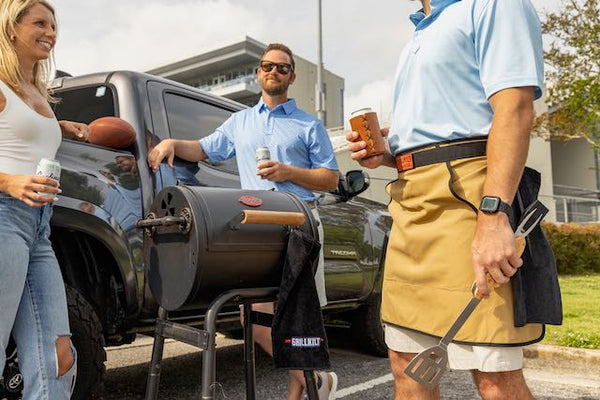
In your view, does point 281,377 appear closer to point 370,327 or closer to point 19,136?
point 370,327

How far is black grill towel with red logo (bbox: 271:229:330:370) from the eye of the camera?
7.16ft

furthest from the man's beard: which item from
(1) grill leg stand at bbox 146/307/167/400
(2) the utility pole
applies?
(2) the utility pole

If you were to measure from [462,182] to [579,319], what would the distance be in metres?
5.23

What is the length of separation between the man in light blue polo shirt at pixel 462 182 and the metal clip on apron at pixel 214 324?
0.45 meters

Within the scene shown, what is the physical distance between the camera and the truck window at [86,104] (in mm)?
3387

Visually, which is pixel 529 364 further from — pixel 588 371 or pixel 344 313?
pixel 344 313

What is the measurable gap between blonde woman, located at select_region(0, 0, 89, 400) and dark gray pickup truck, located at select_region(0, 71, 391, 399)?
374 mm

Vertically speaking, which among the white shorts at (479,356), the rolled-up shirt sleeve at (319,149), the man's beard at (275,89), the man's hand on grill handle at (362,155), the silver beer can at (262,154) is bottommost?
the white shorts at (479,356)

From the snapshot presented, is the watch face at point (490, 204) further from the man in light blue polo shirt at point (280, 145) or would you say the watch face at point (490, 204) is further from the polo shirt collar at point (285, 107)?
the polo shirt collar at point (285, 107)

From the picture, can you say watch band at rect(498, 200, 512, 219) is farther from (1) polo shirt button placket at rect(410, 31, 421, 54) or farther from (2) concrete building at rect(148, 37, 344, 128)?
(2) concrete building at rect(148, 37, 344, 128)

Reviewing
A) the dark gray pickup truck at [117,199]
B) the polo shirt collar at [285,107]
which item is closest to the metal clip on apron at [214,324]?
the dark gray pickup truck at [117,199]

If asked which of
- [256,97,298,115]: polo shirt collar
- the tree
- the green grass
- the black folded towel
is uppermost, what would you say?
the tree

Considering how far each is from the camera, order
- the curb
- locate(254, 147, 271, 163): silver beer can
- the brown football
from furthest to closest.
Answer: the curb < the brown football < locate(254, 147, 271, 163): silver beer can

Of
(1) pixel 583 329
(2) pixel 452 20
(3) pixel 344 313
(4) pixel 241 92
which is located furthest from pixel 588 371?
(4) pixel 241 92
